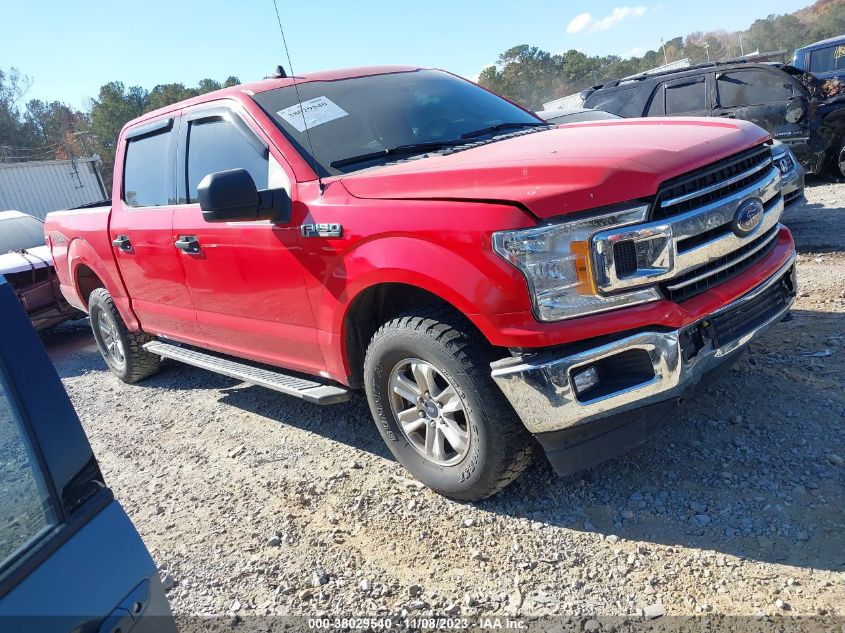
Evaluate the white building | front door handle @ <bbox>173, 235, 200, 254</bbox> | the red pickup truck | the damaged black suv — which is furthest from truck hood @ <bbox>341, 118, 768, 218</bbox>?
the white building

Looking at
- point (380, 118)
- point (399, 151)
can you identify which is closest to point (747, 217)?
point (399, 151)

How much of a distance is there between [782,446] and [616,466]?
0.74m

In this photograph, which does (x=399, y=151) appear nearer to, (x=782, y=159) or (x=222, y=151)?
(x=222, y=151)

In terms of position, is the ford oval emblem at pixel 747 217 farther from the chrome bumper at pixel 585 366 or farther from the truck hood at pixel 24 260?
the truck hood at pixel 24 260

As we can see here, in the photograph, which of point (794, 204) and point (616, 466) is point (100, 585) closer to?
point (616, 466)

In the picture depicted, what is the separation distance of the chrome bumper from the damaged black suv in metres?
7.56

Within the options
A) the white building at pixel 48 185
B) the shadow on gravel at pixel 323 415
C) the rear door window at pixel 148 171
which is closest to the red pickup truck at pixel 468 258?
the rear door window at pixel 148 171

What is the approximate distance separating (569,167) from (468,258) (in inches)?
19.7

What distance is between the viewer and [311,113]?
351cm

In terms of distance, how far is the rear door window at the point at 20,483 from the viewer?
1.26m

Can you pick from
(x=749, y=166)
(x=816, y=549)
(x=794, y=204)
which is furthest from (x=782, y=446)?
(x=794, y=204)

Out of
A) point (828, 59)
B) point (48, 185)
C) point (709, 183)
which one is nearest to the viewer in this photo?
point (709, 183)

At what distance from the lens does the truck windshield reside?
3.34 meters

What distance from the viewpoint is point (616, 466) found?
3.07 meters
